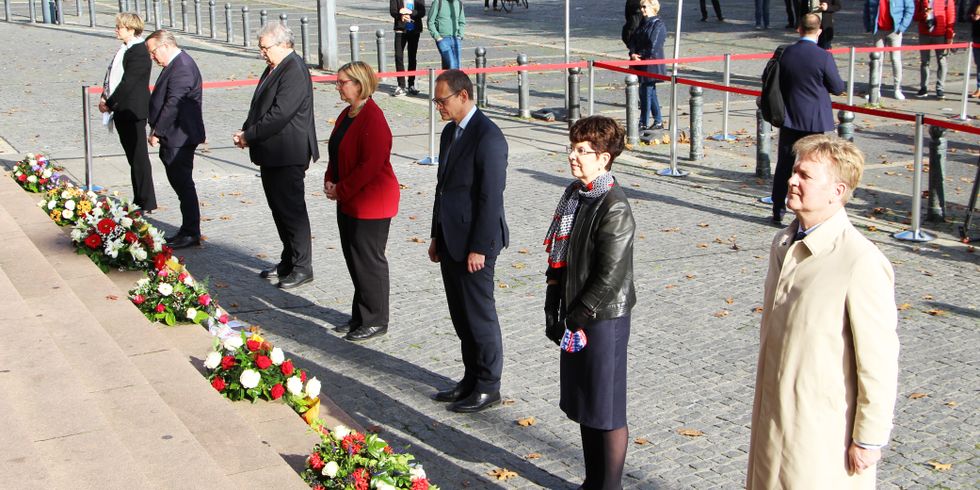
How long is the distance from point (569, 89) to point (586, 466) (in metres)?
10.6

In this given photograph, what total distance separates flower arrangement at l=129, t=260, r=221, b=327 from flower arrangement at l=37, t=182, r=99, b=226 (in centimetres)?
175

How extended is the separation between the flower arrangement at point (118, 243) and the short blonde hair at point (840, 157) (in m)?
5.58

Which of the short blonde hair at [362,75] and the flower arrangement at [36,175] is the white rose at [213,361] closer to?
the short blonde hair at [362,75]

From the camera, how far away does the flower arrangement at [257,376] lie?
20.2 ft

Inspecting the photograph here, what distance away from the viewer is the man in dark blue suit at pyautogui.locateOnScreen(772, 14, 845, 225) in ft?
33.9

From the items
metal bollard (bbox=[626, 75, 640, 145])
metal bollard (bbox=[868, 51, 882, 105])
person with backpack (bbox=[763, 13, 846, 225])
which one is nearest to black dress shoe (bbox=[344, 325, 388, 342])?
person with backpack (bbox=[763, 13, 846, 225])

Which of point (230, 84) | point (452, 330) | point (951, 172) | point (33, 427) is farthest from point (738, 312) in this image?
point (230, 84)

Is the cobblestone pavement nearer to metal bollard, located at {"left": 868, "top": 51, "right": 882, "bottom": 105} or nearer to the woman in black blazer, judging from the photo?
the woman in black blazer

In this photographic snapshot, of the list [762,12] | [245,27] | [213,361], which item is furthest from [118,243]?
[762,12]

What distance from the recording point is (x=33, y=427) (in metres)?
5.18

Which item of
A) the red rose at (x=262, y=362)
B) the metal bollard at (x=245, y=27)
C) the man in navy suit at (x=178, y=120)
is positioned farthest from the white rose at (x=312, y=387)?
the metal bollard at (x=245, y=27)

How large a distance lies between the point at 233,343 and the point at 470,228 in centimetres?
147

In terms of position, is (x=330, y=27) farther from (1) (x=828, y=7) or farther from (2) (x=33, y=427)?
(2) (x=33, y=427)

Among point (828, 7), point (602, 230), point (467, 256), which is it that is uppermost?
point (828, 7)
